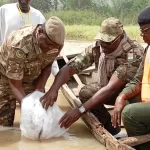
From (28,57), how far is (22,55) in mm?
129

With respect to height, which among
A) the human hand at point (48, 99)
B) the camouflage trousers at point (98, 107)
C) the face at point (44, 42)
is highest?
the face at point (44, 42)

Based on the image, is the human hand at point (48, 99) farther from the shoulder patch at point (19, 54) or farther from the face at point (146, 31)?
the face at point (146, 31)

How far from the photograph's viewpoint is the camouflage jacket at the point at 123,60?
411 centimetres

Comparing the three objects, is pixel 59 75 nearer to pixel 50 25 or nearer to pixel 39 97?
pixel 39 97

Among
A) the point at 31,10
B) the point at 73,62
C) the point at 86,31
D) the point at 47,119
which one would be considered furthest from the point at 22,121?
the point at 86,31

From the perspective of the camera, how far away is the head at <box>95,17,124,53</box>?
408 centimetres

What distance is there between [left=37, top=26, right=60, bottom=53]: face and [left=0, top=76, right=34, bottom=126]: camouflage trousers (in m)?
0.72

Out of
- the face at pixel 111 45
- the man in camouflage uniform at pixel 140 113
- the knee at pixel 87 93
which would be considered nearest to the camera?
the man in camouflage uniform at pixel 140 113

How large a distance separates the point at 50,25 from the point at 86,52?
0.86 meters

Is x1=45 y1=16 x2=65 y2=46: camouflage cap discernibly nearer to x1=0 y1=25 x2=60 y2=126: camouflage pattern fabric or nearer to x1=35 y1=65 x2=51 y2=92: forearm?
x1=0 y1=25 x2=60 y2=126: camouflage pattern fabric

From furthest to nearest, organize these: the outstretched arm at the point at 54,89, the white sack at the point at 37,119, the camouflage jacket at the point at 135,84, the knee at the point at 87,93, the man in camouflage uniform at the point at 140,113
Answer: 1. the knee at the point at 87,93
2. the outstretched arm at the point at 54,89
3. the white sack at the point at 37,119
4. the camouflage jacket at the point at 135,84
5. the man in camouflage uniform at the point at 140,113

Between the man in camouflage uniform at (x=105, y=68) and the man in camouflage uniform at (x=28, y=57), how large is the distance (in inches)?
9.9

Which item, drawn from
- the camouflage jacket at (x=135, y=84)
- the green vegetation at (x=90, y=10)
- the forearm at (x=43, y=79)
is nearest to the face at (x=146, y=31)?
the camouflage jacket at (x=135, y=84)

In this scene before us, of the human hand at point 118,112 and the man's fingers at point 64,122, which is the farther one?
the man's fingers at point 64,122
